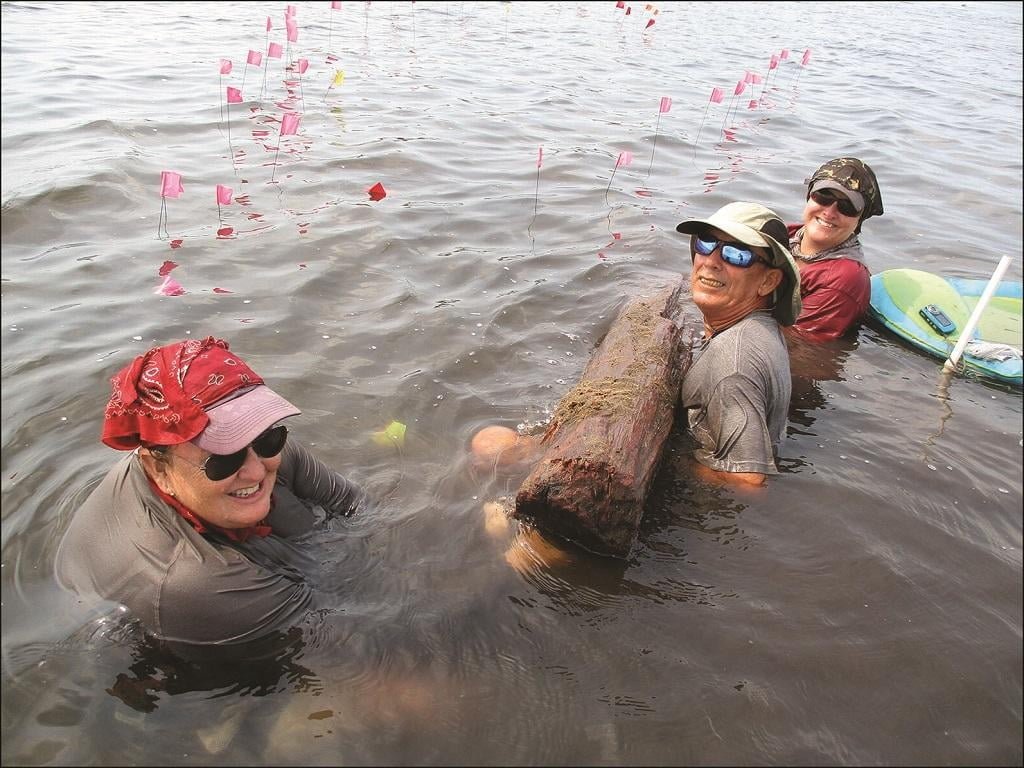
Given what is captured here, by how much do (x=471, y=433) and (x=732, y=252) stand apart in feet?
6.70

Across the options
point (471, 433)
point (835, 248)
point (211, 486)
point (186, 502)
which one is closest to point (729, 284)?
point (471, 433)

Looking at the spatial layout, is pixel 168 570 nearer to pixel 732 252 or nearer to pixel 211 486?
pixel 211 486

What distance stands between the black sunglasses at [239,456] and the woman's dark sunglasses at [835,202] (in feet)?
15.2

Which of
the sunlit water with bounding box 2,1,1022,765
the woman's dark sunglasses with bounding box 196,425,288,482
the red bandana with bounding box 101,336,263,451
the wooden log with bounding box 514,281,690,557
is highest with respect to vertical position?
the red bandana with bounding box 101,336,263,451

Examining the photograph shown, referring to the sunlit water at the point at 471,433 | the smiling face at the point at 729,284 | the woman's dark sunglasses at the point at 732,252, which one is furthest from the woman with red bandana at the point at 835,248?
the woman's dark sunglasses at the point at 732,252

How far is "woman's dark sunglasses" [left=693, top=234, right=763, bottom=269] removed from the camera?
4094 mm

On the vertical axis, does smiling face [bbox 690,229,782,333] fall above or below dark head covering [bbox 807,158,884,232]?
below

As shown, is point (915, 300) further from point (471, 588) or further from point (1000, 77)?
point (1000, 77)

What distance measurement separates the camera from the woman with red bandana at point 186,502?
2.71m

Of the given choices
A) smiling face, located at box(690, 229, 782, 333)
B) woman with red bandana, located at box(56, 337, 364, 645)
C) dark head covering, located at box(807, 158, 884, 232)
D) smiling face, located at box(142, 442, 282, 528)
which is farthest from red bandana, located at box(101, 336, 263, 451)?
dark head covering, located at box(807, 158, 884, 232)

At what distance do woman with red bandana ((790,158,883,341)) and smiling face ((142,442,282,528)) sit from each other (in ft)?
15.2

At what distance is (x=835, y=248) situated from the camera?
5820 mm

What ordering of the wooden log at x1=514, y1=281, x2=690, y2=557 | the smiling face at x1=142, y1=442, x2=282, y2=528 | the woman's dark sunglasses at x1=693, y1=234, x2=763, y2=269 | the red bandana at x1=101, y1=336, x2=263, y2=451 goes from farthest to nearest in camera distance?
the woman's dark sunglasses at x1=693, y1=234, x2=763, y2=269 < the wooden log at x1=514, y1=281, x2=690, y2=557 < the smiling face at x1=142, y1=442, x2=282, y2=528 < the red bandana at x1=101, y1=336, x2=263, y2=451

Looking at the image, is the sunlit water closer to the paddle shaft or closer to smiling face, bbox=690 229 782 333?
the paddle shaft
